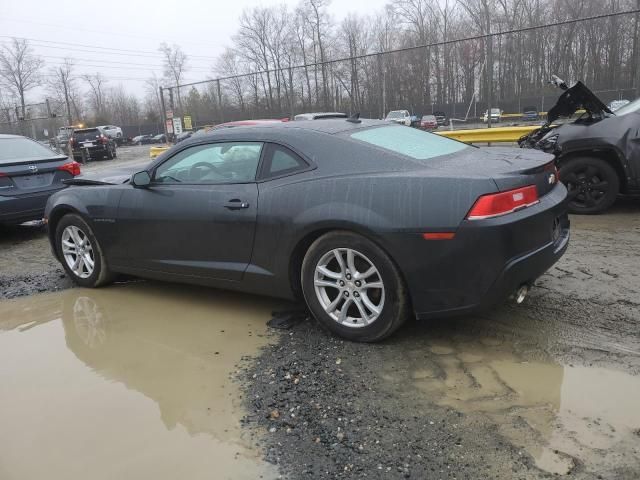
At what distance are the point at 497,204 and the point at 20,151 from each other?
278 inches

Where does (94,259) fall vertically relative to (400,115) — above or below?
below

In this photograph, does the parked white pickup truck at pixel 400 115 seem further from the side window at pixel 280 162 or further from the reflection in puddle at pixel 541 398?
the reflection in puddle at pixel 541 398

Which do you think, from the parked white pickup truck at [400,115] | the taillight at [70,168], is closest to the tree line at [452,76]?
the parked white pickup truck at [400,115]

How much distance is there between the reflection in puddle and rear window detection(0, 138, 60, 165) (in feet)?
21.3

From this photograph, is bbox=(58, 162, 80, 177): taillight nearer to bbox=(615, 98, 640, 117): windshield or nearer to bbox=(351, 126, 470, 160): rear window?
bbox=(351, 126, 470, 160): rear window

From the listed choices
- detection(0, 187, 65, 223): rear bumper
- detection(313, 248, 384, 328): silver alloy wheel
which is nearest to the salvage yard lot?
detection(313, 248, 384, 328): silver alloy wheel

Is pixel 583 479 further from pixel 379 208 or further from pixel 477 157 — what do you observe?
pixel 477 157

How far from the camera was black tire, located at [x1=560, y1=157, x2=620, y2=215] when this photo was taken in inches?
239

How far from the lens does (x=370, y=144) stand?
3420 millimetres

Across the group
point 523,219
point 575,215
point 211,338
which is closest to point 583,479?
point 523,219

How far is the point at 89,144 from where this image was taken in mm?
24922

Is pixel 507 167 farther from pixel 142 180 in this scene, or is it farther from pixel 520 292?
pixel 142 180

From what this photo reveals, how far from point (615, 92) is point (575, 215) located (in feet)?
18.3

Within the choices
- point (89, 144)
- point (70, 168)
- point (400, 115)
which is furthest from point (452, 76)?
point (89, 144)
